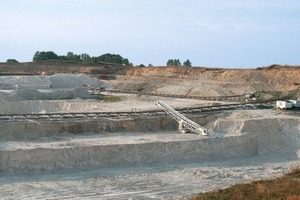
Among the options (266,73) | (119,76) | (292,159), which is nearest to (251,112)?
(292,159)

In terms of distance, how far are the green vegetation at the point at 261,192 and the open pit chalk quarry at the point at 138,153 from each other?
2.01 meters

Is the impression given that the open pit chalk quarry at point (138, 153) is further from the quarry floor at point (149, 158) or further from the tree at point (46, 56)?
the tree at point (46, 56)

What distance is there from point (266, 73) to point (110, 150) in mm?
31609

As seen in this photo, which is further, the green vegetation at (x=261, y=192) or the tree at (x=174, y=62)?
the tree at (x=174, y=62)

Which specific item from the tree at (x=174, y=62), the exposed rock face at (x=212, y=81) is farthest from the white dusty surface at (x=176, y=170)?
the tree at (x=174, y=62)

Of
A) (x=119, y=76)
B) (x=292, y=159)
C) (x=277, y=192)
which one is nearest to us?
(x=277, y=192)

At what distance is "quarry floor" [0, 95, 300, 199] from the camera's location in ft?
65.3

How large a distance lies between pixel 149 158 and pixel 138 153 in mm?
550

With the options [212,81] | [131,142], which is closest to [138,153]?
[131,142]

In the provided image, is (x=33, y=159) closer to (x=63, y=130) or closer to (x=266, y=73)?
(x=63, y=130)

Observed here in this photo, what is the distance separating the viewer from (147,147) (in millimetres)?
24359

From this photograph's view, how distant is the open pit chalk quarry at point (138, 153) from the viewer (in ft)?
66.0

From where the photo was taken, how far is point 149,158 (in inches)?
949

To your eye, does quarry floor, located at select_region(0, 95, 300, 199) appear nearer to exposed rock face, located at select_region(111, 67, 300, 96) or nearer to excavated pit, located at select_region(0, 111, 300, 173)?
excavated pit, located at select_region(0, 111, 300, 173)
